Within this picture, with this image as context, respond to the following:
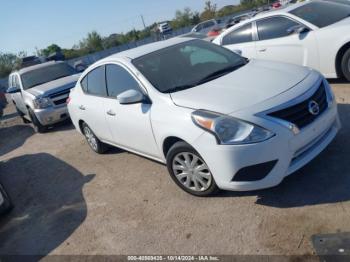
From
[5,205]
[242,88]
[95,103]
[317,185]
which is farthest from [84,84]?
[317,185]

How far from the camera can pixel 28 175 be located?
22.3ft

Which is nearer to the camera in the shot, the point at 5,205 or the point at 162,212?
the point at 162,212

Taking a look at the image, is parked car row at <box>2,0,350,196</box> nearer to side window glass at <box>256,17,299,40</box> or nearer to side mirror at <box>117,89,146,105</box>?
side mirror at <box>117,89,146,105</box>

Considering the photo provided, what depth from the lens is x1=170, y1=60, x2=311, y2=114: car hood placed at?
3.72 metres

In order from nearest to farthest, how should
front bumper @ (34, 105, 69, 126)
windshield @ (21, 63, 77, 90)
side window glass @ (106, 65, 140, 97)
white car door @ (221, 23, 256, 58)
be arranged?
1. side window glass @ (106, 65, 140, 97)
2. white car door @ (221, 23, 256, 58)
3. front bumper @ (34, 105, 69, 126)
4. windshield @ (21, 63, 77, 90)

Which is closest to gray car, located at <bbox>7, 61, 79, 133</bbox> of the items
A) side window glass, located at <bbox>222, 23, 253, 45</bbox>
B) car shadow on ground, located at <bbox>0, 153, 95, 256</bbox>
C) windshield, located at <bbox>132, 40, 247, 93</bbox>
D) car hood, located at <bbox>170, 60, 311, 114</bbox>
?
car shadow on ground, located at <bbox>0, 153, 95, 256</bbox>

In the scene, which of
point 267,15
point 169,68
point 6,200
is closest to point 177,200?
point 169,68

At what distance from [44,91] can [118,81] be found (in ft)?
17.4

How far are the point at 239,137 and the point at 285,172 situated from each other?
573 millimetres

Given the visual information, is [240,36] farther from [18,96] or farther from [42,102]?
[18,96]

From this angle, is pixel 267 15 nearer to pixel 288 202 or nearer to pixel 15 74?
pixel 288 202

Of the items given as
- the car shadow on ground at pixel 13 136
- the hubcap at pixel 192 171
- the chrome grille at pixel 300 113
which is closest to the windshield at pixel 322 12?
the chrome grille at pixel 300 113

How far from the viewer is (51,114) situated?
9.61m

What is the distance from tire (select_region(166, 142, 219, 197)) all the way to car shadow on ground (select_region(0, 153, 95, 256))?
1.38 meters
